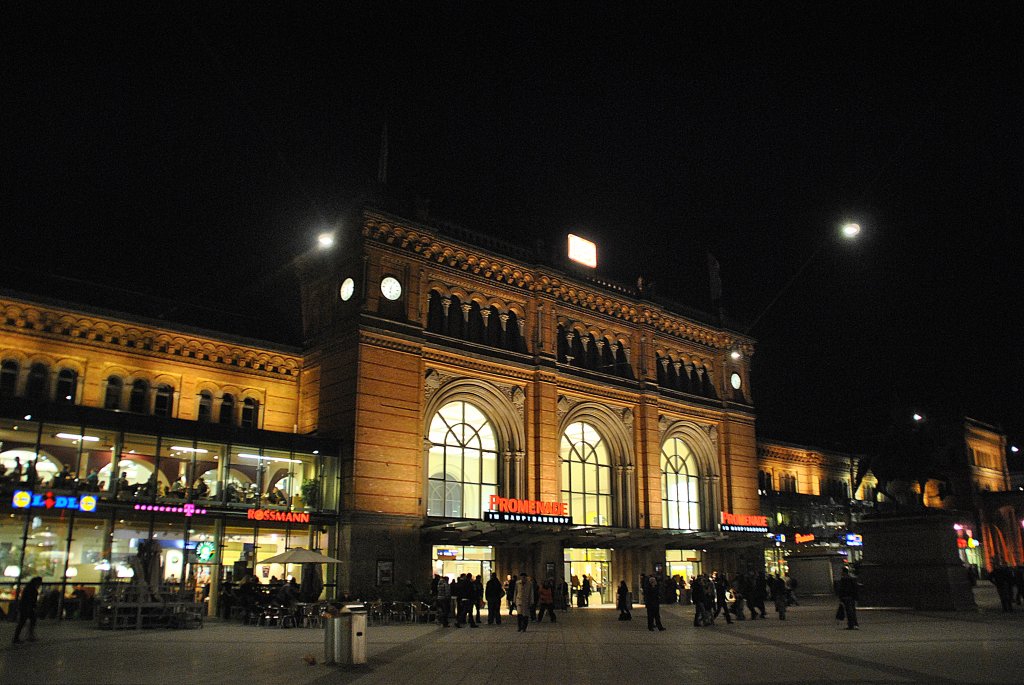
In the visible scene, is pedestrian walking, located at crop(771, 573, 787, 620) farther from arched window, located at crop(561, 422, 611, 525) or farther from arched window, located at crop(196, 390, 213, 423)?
arched window, located at crop(196, 390, 213, 423)

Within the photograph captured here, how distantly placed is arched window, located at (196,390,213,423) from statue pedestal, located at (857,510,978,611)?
93.7ft

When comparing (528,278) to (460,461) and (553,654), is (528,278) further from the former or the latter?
(553,654)

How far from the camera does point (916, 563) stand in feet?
101

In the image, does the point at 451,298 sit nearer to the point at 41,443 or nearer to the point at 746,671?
the point at 41,443

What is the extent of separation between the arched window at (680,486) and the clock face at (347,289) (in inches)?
921

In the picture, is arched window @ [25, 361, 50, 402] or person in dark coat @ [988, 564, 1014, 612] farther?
arched window @ [25, 361, 50, 402]

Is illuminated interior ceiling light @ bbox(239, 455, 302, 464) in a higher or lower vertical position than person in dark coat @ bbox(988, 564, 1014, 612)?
higher

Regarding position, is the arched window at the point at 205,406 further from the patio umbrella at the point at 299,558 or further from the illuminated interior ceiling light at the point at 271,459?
the patio umbrella at the point at 299,558

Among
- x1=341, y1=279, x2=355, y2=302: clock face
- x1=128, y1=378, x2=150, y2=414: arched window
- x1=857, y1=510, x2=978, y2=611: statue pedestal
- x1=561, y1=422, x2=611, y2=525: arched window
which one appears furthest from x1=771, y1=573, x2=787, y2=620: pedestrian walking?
x1=128, y1=378, x2=150, y2=414: arched window

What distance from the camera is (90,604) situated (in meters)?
29.8

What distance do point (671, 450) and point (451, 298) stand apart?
757 inches

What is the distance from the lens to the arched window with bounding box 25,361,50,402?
3397 centimetres

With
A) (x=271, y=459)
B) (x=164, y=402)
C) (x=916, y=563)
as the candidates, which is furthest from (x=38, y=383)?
(x=916, y=563)

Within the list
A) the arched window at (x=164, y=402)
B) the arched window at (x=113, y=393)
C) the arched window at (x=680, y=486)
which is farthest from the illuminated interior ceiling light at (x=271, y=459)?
the arched window at (x=680, y=486)
